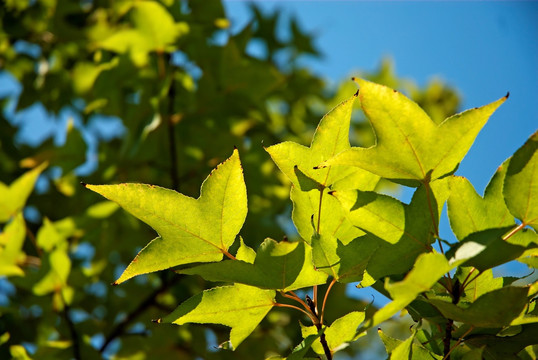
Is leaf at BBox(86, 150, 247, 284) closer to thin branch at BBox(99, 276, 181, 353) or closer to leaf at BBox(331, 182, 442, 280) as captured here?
leaf at BBox(331, 182, 442, 280)

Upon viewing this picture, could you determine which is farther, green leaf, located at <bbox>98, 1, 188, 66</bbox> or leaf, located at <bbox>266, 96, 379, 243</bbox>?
green leaf, located at <bbox>98, 1, 188, 66</bbox>

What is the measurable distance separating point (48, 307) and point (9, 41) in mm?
1291

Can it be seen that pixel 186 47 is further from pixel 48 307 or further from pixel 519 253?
pixel 519 253

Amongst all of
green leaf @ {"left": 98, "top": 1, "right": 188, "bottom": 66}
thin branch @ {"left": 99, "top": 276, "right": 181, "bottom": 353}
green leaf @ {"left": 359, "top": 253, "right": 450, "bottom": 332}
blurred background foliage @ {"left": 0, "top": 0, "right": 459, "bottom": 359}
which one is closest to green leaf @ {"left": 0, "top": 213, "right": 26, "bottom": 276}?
blurred background foliage @ {"left": 0, "top": 0, "right": 459, "bottom": 359}

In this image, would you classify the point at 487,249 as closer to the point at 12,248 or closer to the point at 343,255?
the point at 343,255

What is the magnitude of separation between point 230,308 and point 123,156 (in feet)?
3.25

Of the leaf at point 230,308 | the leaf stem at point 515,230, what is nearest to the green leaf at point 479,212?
the leaf stem at point 515,230

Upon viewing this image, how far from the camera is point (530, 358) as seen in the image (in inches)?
24.9

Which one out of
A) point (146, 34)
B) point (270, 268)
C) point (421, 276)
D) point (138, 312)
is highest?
point (421, 276)

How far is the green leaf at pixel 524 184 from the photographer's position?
0.51 metres

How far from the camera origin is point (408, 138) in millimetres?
535

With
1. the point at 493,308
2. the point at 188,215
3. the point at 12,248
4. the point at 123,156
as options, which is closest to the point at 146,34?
the point at 123,156

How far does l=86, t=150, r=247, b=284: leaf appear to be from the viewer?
56 centimetres

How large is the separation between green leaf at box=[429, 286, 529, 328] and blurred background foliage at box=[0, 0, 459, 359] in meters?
0.84
